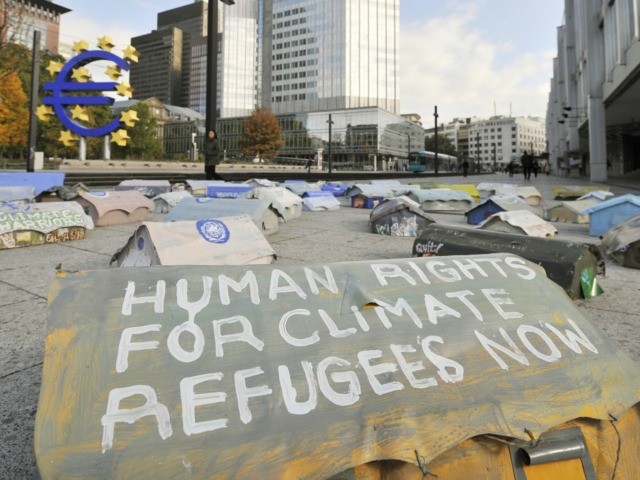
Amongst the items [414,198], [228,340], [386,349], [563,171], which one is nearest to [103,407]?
[228,340]

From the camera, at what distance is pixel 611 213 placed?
20.9ft

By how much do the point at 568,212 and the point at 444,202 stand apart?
285cm

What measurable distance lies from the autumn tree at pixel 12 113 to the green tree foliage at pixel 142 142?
20.9m

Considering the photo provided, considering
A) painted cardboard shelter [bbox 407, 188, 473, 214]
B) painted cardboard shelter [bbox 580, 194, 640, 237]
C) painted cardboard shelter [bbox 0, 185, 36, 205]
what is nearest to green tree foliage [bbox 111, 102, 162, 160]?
painted cardboard shelter [bbox 0, 185, 36, 205]

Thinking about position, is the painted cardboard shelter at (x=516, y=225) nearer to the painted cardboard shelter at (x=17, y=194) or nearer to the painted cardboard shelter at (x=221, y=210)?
the painted cardboard shelter at (x=221, y=210)

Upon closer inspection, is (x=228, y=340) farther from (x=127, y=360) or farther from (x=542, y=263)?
(x=542, y=263)

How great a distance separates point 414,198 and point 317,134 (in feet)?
254

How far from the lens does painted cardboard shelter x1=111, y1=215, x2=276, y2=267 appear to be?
11.6ft

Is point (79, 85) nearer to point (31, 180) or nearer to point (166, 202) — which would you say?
point (31, 180)

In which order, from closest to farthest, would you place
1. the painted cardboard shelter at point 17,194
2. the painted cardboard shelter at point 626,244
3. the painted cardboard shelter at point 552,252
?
the painted cardboard shelter at point 552,252 → the painted cardboard shelter at point 626,244 → the painted cardboard shelter at point 17,194

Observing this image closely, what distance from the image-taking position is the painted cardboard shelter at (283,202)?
25.3 feet

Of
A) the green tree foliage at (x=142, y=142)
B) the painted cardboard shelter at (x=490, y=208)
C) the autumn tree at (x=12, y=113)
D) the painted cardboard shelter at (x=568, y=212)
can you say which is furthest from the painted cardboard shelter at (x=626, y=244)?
the green tree foliage at (x=142, y=142)

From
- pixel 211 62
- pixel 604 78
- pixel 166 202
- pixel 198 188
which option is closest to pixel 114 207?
pixel 166 202

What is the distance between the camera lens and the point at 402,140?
91562 millimetres
